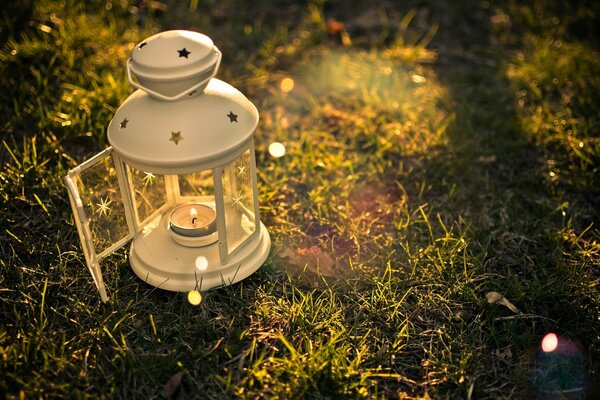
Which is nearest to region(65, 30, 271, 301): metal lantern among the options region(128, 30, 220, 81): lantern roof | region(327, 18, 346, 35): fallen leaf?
region(128, 30, 220, 81): lantern roof

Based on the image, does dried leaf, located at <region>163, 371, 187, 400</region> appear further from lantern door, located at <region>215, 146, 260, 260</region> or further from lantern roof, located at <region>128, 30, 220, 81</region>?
lantern roof, located at <region>128, 30, 220, 81</region>

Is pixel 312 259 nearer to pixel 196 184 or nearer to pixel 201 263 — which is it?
pixel 201 263

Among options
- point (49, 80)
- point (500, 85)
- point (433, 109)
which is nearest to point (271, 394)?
point (433, 109)

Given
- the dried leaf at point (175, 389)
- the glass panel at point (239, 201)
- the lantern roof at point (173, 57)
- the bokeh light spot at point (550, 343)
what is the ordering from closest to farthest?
1. the lantern roof at point (173, 57)
2. the dried leaf at point (175, 389)
3. the bokeh light spot at point (550, 343)
4. the glass panel at point (239, 201)

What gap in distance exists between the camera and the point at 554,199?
10.5 ft

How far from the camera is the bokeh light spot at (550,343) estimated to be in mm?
2422

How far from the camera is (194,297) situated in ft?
8.26

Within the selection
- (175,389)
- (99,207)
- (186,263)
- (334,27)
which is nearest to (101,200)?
(99,207)

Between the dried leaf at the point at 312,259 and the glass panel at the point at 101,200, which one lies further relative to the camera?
the dried leaf at the point at 312,259

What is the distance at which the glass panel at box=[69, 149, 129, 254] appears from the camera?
2283 mm

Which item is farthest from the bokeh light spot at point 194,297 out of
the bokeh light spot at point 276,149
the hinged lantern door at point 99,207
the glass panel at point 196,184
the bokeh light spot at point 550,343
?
the bokeh light spot at point 550,343

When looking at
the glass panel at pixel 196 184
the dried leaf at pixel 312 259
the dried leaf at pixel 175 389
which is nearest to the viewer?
the dried leaf at pixel 175 389

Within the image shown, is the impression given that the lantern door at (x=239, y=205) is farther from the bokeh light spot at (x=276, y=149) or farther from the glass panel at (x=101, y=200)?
the bokeh light spot at (x=276, y=149)

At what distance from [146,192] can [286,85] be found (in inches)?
66.9
